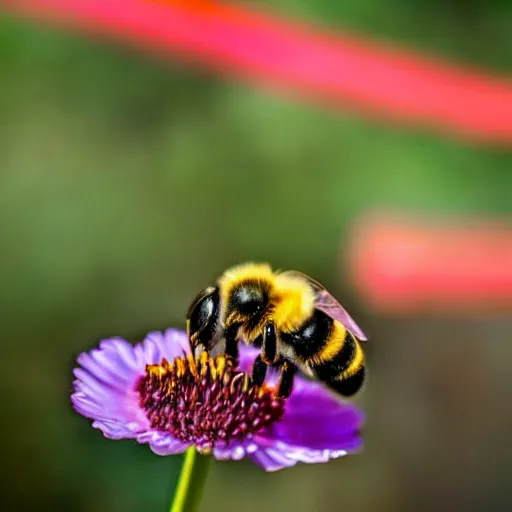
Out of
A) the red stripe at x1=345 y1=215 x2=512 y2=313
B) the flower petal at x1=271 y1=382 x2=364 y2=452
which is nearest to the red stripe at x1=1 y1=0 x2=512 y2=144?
the red stripe at x1=345 y1=215 x2=512 y2=313

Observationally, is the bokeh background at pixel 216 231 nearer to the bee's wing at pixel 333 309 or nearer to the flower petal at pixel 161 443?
the bee's wing at pixel 333 309

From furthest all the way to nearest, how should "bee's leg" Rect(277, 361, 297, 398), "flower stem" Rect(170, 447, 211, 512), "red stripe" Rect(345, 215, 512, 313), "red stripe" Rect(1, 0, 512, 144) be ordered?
"red stripe" Rect(1, 0, 512, 144) → "red stripe" Rect(345, 215, 512, 313) → "bee's leg" Rect(277, 361, 297, 398) → "flower stem" Rect(170, 447, 211, 512)

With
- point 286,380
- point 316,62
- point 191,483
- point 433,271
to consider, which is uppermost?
point 316,62

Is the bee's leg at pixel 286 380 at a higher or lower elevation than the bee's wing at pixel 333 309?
lower

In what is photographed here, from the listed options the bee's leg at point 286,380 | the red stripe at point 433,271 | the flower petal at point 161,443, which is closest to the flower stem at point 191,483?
the flower petal at point 161,443

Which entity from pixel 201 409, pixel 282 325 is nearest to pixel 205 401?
pixel 201 409

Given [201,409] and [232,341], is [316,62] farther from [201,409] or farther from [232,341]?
[201,409]

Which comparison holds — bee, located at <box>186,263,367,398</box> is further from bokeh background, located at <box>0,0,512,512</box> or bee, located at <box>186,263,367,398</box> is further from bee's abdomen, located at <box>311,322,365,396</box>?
bokeh background, located at <box>0,0,512,512</box>
